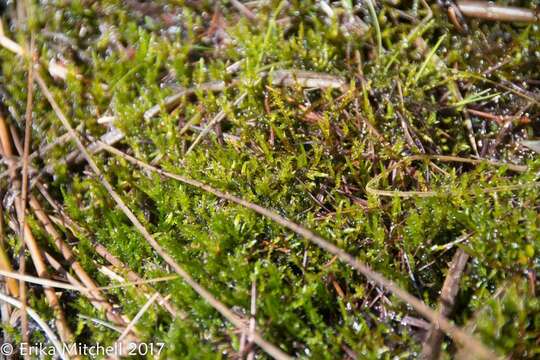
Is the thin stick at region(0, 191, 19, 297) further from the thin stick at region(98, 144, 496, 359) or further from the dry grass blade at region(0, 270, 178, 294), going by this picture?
the thin stick at region(98, 144, 496, 359)

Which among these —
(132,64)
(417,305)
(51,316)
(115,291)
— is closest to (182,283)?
(115,291)

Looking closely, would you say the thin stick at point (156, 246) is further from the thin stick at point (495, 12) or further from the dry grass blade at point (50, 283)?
the thin stick at point (495, 12)

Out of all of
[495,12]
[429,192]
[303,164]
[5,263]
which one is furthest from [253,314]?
[495,12]

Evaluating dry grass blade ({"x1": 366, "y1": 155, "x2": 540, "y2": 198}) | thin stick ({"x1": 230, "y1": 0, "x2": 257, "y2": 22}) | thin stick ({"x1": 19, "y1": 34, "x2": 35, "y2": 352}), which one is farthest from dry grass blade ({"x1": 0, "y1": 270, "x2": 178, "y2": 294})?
thin stick ({"x1": 230, "y1": 0, "x2": 257, "y2": 22})

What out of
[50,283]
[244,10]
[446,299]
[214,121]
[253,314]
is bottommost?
[446,299]

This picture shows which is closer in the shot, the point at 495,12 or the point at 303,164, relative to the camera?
the point at 303,164

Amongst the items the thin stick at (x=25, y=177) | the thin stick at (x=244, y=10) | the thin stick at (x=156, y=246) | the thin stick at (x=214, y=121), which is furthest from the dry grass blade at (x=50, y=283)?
the thin stick at (x=244, y=10)

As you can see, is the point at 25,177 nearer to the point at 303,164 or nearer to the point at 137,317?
the point at 137,317
